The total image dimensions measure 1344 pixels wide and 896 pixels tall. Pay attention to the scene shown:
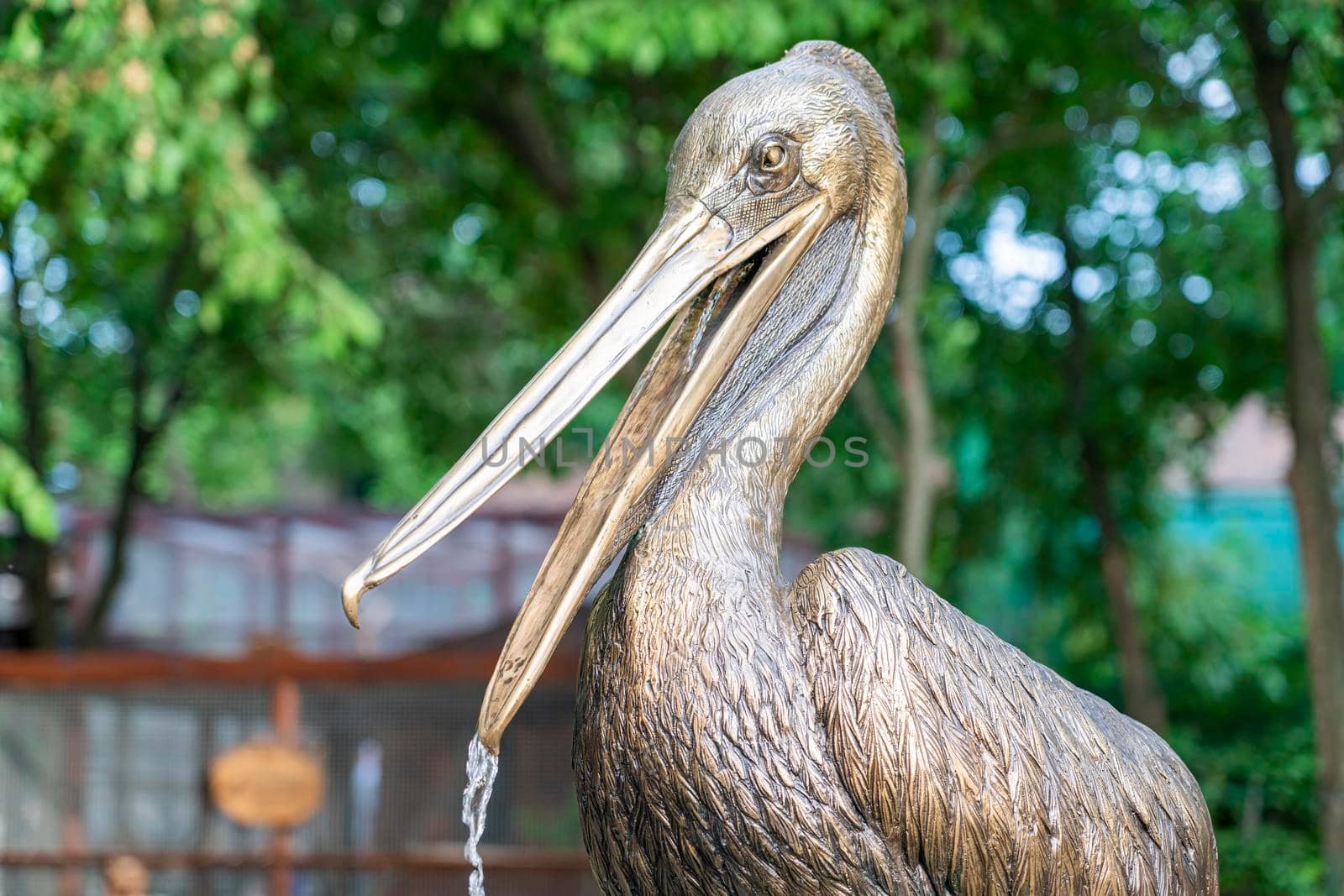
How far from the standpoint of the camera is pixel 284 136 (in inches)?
319

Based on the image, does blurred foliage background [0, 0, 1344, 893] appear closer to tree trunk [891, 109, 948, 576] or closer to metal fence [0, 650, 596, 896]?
tree trunk [891, 109, 948, 576]

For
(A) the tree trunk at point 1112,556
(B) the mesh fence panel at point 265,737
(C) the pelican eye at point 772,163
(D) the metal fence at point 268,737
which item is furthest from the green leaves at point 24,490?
(A) the tree trunk at point 1112,556

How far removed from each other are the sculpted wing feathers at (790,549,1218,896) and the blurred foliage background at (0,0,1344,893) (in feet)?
A: 11.3

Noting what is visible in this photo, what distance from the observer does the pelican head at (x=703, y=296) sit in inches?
98.1

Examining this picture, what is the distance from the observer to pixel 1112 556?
808cm

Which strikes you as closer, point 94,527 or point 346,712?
point 346,712

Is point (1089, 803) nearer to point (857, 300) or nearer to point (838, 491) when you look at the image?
point (857, 300)

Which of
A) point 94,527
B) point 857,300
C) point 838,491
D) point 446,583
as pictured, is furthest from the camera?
point 446,583

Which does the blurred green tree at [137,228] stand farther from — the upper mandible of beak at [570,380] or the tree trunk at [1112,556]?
the tree trunk at [1112,556]

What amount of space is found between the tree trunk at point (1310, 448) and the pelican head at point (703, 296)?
3873mm

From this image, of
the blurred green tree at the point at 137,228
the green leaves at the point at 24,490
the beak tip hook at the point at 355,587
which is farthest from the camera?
the blurred green tree at the point at 137,228

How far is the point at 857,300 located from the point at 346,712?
4325 mm

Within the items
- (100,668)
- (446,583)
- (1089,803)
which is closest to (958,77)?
(1089,803)

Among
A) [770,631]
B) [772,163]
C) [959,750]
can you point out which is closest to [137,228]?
[772,163]
